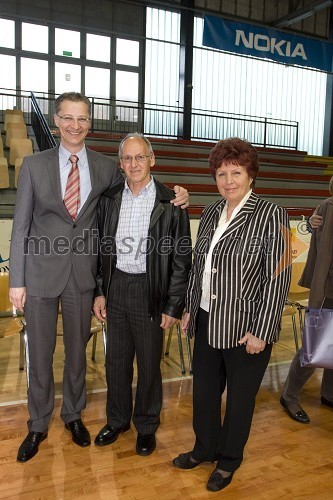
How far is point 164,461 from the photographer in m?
2.29

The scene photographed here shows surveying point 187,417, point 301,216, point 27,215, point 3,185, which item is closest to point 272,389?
point 187,417

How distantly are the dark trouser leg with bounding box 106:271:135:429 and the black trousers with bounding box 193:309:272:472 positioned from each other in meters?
0.43

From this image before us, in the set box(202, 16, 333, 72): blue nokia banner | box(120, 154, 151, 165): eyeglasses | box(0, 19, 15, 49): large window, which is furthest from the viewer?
box(0, 19, 15, 49): large window

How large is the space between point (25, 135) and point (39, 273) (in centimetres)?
547

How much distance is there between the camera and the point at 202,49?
1133 centimetres

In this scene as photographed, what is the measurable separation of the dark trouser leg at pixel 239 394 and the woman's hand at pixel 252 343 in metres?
0.04

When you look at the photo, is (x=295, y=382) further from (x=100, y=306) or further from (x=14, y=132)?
(x=14, y=132)

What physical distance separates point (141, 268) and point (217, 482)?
104 cm

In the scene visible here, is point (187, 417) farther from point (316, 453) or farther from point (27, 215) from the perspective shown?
point (27, 215)

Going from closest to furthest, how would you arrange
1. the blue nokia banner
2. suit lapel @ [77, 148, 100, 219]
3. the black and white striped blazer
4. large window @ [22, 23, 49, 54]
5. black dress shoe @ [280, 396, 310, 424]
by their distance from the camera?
the black and white striped blazer < suit lapel @ [77, 148, 100, 219] < black dress shoe @ [280, 396, 310, 424] < the blue nokia banner < large window @ [22, 23, 49, 54]

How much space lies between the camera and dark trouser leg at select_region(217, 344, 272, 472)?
6.48 feet

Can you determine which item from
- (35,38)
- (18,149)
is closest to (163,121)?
(35,38)

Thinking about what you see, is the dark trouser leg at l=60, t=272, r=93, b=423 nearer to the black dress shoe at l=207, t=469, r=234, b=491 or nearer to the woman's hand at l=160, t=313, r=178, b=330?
the woman's hand at l=160, t=313, r=178, b=330

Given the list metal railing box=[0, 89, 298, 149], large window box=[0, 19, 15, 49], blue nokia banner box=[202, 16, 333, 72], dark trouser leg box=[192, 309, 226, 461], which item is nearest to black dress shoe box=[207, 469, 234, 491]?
dark trouser leg box=[192, 309, 226, 461]
